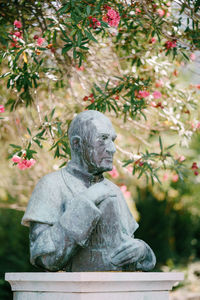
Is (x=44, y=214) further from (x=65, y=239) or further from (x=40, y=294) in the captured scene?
(x=40, y=294)

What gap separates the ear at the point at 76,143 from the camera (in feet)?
11.9

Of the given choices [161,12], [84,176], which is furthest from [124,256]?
[161,12]

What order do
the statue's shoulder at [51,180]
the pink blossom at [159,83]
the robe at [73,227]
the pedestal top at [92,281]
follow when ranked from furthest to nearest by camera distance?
the pink blossom at [159,83]
the statue's shoulder at [51,180]
the robe at [73,227]
the pedestal top at [92,281]

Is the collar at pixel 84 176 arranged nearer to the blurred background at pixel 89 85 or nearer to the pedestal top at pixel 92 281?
the pedestal top at pixel 92 281

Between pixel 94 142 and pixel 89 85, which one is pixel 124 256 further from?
pixel 89 85

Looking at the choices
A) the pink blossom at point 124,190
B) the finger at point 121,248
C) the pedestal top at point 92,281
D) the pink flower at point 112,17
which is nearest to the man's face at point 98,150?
the finger at point 121,248

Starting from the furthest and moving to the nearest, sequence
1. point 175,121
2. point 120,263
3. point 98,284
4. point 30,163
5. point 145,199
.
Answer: point 145,199 → point 175,121 → point 30,163 → point 120,263 → point 98,284

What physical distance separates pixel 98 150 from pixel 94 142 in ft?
0.20

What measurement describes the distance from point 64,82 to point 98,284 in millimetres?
4097

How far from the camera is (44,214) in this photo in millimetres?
3389

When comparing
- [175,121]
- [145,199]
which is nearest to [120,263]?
[175,121]

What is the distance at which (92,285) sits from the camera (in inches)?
120

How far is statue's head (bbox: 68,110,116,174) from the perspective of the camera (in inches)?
139

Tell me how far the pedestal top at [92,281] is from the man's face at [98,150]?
76 centimetres
